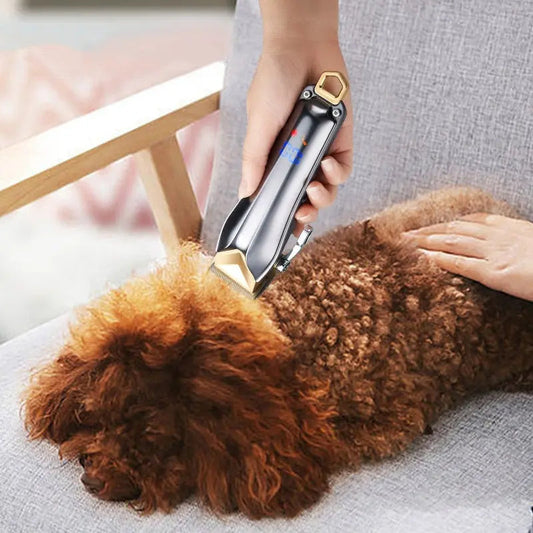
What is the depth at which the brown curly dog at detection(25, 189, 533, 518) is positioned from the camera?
1.06 m

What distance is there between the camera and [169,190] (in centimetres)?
161

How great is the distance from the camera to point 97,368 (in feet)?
3.58

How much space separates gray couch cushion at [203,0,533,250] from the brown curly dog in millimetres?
288

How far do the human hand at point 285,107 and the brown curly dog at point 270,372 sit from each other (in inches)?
3.9

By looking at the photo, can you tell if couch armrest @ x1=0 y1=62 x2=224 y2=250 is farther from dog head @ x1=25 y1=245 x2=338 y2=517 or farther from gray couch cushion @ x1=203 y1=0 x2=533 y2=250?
dog head @ x1=25 y1=245 x2=338 y2=517

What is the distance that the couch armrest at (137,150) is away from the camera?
1.39m

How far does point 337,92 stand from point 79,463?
51 centimetres

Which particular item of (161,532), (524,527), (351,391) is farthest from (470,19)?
(161,532)

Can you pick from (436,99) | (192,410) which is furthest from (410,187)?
(192,410)

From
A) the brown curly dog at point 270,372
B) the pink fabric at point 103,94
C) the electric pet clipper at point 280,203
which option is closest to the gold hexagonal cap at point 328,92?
the electric pet clipper at point 280,203

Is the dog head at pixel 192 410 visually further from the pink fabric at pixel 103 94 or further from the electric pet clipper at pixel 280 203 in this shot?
the pink fabric at pixel 103 94

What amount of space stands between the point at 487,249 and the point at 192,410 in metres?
0.44

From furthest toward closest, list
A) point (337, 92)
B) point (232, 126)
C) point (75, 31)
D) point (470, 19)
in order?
point (75, 31) → point (232, 126) → point (470, 19) → point (337, 92)

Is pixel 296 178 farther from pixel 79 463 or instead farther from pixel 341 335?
pixel 79 463
